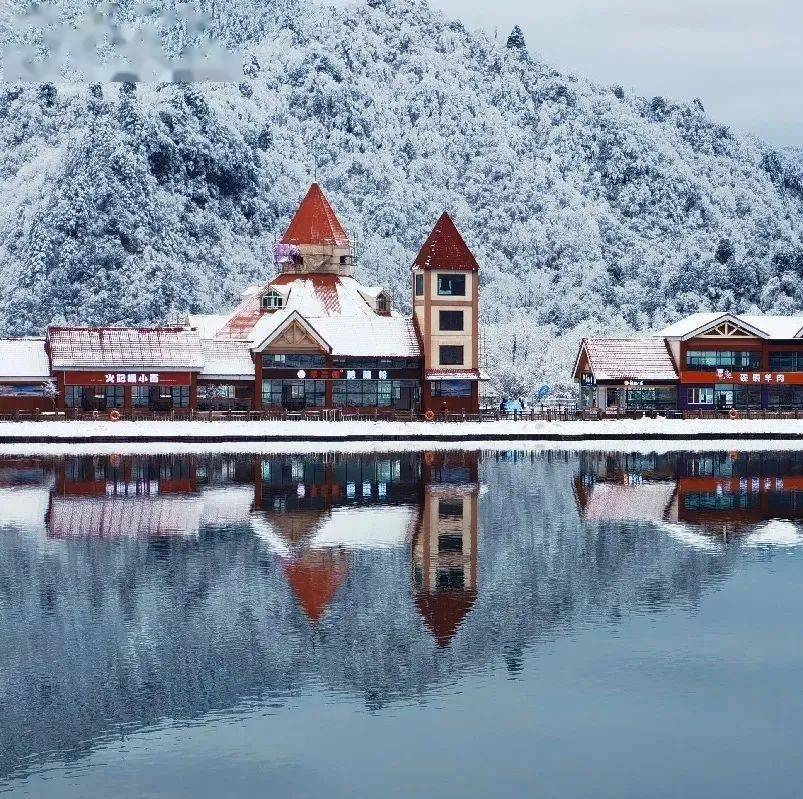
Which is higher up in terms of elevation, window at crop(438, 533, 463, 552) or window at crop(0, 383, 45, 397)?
window at crop(0, 383, 45, 397)

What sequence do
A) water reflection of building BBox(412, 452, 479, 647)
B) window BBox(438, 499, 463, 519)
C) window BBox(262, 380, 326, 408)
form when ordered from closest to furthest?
water reflection of building BBox(412, 452, 479, 647) < window BBox(438, 499, 463, 519) < window BBox(262, 380, 326, 408)

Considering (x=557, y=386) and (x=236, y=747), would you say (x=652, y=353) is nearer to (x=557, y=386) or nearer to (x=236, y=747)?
(x=557, y=386)

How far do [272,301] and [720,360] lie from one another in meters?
32.1

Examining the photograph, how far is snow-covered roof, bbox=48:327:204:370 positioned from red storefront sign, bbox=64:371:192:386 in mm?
456

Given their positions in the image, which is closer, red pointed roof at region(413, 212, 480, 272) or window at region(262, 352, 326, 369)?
window at region(262, 352, 326, 369)

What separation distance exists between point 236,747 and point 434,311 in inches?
3107

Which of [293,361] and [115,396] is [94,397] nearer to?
[115,396]

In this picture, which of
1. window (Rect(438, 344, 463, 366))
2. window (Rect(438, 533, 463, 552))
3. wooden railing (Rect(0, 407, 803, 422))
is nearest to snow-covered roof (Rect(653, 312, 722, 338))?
wooden railing (Rect(0, 407, 803, 422))

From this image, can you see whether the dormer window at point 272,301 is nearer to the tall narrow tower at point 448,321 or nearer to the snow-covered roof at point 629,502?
the tall narrow tower at point 448,321

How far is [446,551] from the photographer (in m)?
33.6

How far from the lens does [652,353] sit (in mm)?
99000

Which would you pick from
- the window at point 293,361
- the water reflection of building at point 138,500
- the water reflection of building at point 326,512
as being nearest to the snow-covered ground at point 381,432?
the window at point 293,361

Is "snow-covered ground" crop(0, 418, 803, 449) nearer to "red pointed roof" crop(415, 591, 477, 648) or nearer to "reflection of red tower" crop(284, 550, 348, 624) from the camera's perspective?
"reflection of red tower" crop(284, 550, 348, 624)

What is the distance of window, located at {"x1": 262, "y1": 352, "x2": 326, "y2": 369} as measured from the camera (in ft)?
304
